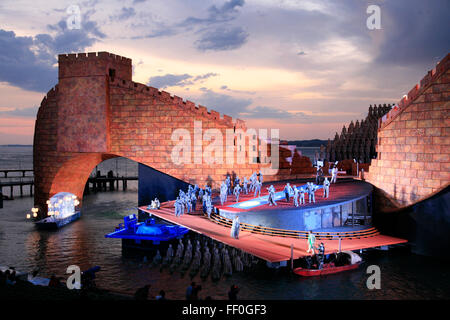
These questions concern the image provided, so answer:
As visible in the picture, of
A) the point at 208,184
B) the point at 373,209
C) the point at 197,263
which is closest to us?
the point at 197,263

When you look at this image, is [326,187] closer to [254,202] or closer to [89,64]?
[254,202]

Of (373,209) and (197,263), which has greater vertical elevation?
(373,209)

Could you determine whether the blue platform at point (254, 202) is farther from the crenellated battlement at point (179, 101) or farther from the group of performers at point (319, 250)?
the crenellated battlement at point (179, 101)

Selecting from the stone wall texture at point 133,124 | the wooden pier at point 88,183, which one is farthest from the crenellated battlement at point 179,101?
the wooden pier at point 88,183

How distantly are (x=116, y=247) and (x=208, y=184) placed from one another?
8.90 meters

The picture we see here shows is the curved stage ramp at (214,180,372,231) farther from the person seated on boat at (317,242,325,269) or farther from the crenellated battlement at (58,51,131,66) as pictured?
the crenellated battlement at (58,51,131,66)

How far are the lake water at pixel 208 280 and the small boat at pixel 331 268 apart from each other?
1.05 feet

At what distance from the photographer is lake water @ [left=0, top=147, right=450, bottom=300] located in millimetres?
18125

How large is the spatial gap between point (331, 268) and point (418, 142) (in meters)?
9.54

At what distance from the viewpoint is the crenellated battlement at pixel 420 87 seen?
22500 millimetres

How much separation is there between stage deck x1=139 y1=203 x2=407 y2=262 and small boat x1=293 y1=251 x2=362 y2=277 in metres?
0.64

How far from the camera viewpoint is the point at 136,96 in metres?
33.8
